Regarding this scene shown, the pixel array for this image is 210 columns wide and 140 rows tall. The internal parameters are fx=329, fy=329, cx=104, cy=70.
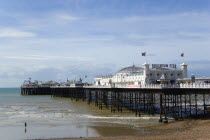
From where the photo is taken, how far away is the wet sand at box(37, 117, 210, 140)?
2827 centimetres

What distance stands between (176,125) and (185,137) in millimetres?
8146

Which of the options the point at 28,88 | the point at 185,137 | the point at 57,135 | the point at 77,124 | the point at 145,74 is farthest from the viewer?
the point at 28,88

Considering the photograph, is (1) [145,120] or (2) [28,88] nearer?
(1) [145,120]

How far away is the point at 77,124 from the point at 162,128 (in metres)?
11.1

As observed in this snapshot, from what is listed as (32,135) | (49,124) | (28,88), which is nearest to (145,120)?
(49,124)

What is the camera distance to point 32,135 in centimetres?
3331

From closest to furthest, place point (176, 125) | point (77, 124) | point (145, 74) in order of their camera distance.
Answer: point (176, 125) < point (77, 124) < point (145, 74)

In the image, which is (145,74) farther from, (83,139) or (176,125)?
(83,139)

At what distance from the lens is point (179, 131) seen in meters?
32.1

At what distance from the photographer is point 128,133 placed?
33.2 m

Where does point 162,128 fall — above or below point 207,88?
below

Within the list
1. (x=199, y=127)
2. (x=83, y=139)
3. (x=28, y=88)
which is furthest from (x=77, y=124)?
(x=28, y=88)

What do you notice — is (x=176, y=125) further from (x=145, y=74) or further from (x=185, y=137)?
(x=145, y=74)

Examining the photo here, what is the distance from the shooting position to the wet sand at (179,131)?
28.3 metres
